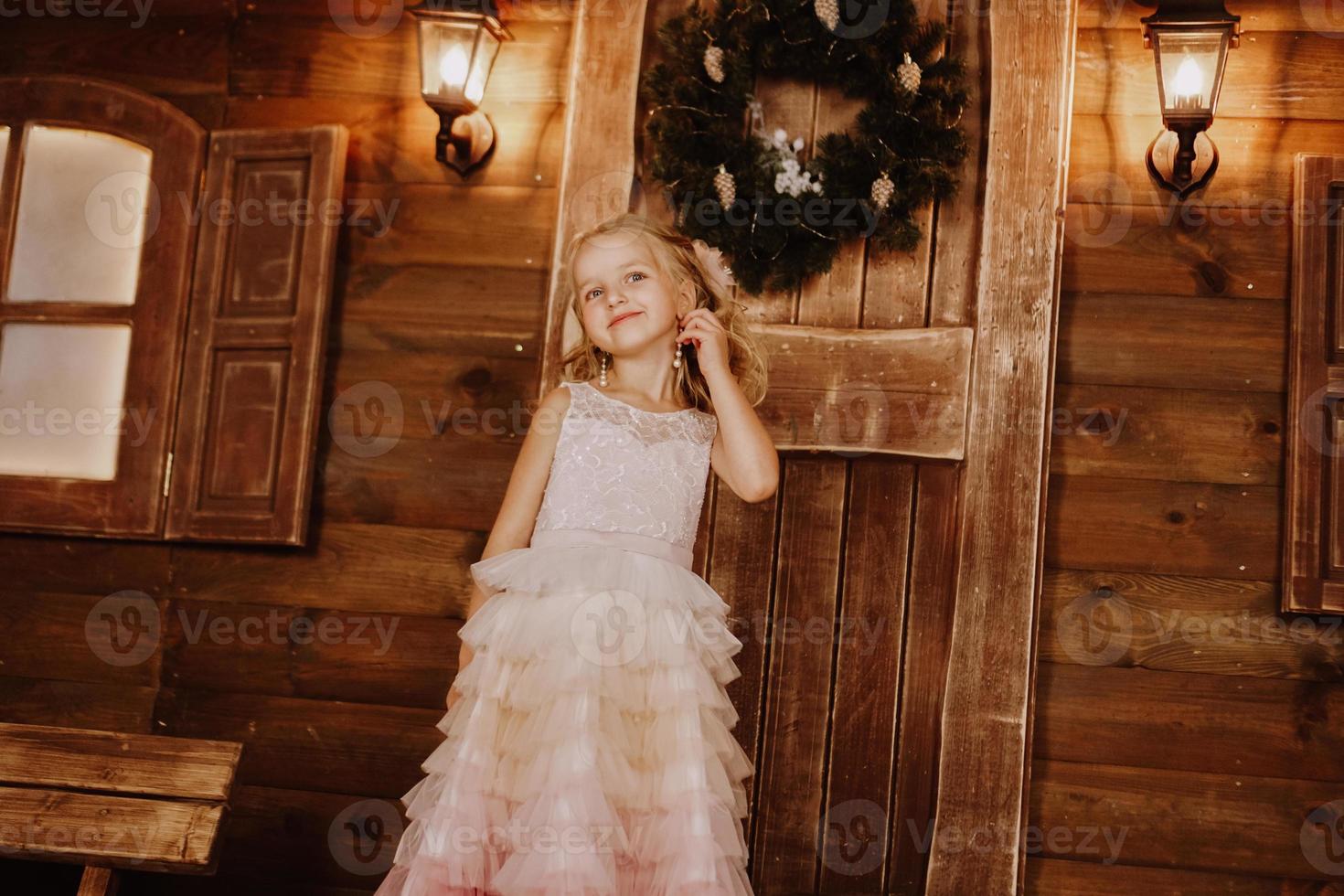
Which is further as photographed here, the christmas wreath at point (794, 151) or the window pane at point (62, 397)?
the window pane at point (62, 397)

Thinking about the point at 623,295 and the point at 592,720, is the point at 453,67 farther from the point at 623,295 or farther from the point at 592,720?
the point at 592,720

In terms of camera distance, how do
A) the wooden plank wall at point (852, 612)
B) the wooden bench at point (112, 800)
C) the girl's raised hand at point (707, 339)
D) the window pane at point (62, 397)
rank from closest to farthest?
the girl's raised hand at point (707, 339)
the wooden bench at point (112, 800)
the wooden plank wall at point (852, 612)
the window pane at point (62, 397)

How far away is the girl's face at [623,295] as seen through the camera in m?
2.39

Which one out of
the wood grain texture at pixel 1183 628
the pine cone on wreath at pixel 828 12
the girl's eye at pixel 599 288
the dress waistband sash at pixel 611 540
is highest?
the pine cone on wreath at pixel 828 12

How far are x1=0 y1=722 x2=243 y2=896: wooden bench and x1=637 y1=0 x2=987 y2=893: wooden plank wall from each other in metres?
1.26

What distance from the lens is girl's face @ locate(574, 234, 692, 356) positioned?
239 centimetres

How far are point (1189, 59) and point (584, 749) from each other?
7.19ft

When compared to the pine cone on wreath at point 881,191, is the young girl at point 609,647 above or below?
below

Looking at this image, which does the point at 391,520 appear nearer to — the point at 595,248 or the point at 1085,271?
the point at 595,248

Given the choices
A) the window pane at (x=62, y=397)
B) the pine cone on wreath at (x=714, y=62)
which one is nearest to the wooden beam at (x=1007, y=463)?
the pine cone on wreath at (x=714, y=62)

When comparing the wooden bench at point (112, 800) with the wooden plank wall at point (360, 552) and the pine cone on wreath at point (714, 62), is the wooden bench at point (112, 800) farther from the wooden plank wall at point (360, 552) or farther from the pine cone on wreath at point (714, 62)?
the pine cone on wreath at point (714, 62)

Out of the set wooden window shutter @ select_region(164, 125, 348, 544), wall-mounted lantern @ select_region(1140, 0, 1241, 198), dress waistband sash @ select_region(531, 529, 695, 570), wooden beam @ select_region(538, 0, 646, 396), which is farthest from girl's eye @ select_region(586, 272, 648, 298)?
wall-mounted lantern @ select_region(1140, 0, 1241, 198)

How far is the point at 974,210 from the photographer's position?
311cm

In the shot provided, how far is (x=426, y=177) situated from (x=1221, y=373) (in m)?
2.17
